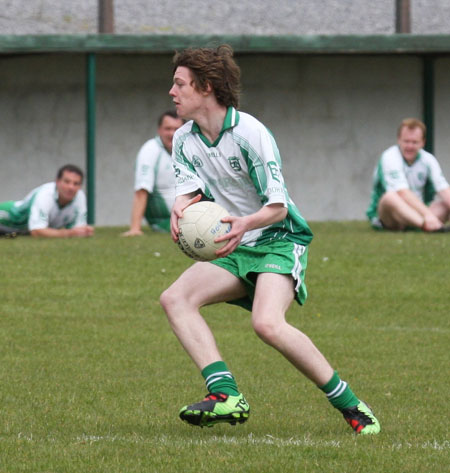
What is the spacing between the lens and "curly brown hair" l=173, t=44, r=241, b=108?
5656 mm

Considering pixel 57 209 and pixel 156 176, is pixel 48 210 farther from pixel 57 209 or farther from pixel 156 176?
pixel 156 176

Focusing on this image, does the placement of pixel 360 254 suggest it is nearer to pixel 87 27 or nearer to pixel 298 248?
pixel 298 248

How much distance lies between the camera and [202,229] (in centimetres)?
545

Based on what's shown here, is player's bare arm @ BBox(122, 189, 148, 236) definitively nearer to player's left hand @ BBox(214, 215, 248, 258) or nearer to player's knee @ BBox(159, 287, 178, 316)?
player's knee @ BBox(159, 287, 178, 316)

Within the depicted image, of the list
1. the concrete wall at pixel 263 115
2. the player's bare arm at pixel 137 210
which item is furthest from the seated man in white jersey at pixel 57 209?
the concrete wall at pixel 263 115

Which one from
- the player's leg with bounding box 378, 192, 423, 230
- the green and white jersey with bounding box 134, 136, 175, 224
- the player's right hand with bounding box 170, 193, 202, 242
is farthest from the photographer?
the green and white jersey with bounding box 134, 136, 175, 224

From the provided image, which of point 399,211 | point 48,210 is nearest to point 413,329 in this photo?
point 399,211

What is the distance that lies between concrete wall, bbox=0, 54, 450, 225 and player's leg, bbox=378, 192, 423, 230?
5.68 m

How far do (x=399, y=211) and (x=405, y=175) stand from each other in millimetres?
678

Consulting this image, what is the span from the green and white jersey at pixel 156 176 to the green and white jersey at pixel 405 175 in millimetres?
2636

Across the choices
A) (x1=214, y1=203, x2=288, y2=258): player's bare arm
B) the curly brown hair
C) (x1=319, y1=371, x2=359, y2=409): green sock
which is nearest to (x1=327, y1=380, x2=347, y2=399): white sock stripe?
(x1=319, y1=371, x2=359, y2=409): green sock

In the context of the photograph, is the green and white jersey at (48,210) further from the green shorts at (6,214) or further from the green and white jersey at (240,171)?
the green and white jersey at (240,171)

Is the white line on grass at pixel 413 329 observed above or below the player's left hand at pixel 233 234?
below

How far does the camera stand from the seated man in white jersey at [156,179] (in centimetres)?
1425
